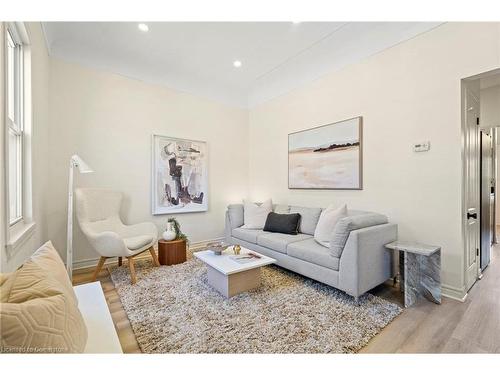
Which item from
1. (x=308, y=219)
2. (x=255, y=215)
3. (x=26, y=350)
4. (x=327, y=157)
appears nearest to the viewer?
(x=26, y=350)

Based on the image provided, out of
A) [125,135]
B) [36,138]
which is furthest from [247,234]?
[36,138]

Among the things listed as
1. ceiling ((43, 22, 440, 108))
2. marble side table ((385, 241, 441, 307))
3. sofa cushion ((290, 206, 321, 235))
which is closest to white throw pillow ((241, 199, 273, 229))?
sofa cushion ((290, 206, 321, 235))

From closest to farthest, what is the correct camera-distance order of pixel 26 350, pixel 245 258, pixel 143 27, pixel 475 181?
pixel 26 350 → pixel 245 258 → pixel 475 181 → pixel 143 27

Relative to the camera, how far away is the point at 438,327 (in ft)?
5.66

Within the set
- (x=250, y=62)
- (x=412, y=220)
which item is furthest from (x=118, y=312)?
(x=250, y=62)

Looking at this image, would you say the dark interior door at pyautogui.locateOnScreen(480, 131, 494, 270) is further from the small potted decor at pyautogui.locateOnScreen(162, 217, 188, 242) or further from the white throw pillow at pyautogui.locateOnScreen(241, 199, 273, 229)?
the small potted decor at pyautogui.locateOnScreen(162, 217, 188, 242)

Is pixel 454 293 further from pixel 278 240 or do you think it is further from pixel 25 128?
pixel 25 128

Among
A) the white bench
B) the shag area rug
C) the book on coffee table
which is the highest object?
the white bench

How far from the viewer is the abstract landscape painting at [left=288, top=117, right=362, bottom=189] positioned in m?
2.93

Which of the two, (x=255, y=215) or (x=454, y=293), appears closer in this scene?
(x=454, y=293)

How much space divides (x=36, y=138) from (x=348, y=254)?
309 centimetres

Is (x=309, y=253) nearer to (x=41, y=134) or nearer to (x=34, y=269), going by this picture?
(x=34, y=269)

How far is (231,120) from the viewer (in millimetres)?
4465

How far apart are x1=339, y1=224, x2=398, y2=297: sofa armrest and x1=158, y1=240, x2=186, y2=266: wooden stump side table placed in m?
2.07
